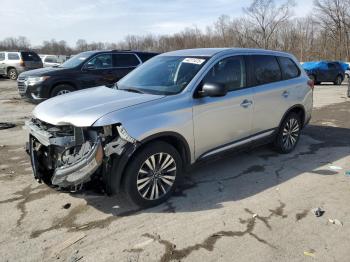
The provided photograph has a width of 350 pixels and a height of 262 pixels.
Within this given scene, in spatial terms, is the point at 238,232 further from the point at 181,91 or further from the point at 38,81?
the point at 38,81

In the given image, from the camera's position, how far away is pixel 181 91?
425 cm

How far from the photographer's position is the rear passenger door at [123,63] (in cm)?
1079

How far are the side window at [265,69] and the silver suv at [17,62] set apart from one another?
19.9 m

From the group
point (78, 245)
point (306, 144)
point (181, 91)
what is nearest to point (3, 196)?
point (78, 245)

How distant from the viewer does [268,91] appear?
5328mm

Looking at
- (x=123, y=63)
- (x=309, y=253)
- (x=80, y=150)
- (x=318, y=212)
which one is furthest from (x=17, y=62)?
(x=309, y=253)

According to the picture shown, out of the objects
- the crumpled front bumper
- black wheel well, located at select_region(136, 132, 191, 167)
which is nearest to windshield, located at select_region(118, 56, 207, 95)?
black wheel well, located at select_region(136, 132, 191, 167)

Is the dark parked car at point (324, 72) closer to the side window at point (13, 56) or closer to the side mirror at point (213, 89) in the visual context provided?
the side window at point (13, 56)

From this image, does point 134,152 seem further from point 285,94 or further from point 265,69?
point 285,94

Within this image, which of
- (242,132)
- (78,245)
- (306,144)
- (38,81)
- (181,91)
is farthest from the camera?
(38,81)

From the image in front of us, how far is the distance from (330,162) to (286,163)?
0.76 metres

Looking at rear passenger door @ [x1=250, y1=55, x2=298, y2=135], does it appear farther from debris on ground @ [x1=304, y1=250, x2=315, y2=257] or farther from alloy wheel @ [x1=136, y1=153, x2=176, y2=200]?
debris on ground @ [x1=304, y1=250, x2=315, y2=257]

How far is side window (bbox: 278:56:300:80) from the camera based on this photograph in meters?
5.89

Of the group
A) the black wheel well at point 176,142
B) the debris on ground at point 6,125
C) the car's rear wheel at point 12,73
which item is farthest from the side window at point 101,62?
the car's rear wheel at point 12,73
